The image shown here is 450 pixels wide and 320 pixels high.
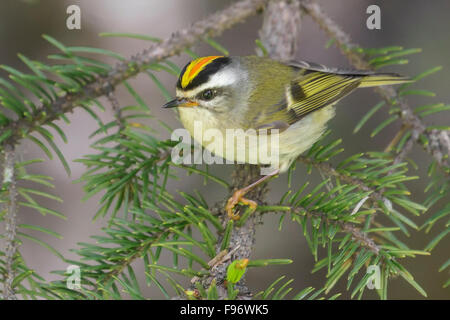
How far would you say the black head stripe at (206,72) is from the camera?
129 centimetres

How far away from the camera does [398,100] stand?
4.50 feet

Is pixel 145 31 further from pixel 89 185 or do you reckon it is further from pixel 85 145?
pixel 89 185

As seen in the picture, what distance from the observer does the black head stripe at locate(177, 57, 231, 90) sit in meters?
1.29

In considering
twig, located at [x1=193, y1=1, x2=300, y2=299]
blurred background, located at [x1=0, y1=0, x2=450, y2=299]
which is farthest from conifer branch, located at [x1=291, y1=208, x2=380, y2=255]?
blurred background, located at [x1=0, y1=0, x2=450, y2=299]

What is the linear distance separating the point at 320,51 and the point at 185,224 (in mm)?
1446

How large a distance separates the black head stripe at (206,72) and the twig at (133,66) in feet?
0.26

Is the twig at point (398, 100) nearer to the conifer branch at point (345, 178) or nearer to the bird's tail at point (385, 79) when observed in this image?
the bird's tail at point (385, 79)

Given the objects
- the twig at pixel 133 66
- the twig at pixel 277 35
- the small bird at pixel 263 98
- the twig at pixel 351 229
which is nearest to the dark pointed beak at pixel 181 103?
the small bird at pixel 263 98

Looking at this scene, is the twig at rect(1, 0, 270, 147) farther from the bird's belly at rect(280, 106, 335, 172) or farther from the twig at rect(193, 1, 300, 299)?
the bird's belly at rect(280, 106, 335, 172)

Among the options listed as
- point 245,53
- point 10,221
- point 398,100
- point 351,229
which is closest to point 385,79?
point 398,100

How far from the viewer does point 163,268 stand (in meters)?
0.83

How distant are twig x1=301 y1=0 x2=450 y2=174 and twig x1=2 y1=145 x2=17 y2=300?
3.22 feet

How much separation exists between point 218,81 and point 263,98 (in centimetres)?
20

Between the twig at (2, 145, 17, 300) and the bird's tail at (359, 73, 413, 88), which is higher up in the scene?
the bird's tail at (359, 73, 413, 88)
